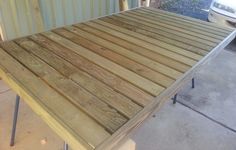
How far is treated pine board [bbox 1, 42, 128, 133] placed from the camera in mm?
801

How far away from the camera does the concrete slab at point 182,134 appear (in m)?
1.68

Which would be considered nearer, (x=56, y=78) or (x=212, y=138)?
(x=56, y=78)

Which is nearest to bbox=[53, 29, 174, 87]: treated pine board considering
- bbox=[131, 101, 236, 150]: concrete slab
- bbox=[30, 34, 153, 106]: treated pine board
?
bbox=[30, 34, 153, 106]: treated pine board

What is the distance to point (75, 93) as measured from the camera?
36.3 inches

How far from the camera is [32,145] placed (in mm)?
1613

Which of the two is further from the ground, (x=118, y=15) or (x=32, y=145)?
(x=118, y=15)

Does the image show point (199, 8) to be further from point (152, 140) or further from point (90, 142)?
point (90, 142)

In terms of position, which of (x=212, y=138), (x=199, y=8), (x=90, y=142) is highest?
(x=90, y=142)

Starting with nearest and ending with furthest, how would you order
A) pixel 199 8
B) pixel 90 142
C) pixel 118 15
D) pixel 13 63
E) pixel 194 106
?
pixel 90 142 → pixel 13 63 → pixel 118 15 → pixel 194 106 → pixel 199 8

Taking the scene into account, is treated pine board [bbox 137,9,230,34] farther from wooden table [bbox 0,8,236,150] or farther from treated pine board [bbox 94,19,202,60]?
treated pine board [bbox 94,19,202,60]

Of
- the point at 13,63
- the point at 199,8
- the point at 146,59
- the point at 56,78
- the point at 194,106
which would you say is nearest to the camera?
the point at 56,78

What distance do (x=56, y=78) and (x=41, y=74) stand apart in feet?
0.27

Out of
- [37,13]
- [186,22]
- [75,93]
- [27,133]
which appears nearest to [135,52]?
[75,93]

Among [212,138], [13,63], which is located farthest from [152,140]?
[13,63]
